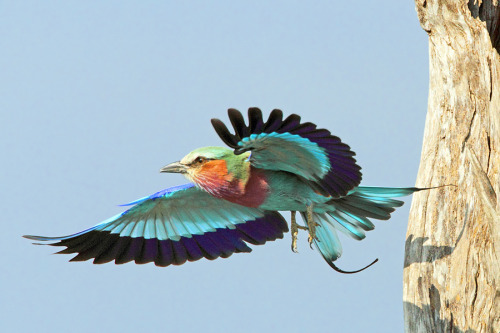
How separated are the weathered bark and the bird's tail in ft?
1.06

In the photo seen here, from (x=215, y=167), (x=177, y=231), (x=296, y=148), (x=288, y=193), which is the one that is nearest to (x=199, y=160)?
(x=215, y=167)

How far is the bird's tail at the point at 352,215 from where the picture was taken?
522 cm

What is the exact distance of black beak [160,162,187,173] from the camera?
506cm

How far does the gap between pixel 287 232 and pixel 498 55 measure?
2156 mm

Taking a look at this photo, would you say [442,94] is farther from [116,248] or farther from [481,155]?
[116,248]

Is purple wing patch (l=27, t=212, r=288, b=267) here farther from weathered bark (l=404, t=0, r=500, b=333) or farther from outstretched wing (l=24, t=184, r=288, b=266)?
weathered bark (l=404, t=0, r=500, b=333)

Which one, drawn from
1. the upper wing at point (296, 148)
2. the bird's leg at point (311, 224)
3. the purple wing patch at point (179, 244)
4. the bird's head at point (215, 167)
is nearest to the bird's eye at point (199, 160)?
the bird's head at point (215, 167)

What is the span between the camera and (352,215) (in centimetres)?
546

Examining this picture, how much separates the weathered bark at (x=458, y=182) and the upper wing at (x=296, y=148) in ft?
2.25

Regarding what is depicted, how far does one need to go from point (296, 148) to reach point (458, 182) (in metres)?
1.19

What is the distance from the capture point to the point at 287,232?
5.69 m

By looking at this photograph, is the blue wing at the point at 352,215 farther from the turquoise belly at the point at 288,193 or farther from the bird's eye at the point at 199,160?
the bird's eye at the point at 199,160

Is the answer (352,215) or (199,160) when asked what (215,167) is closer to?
(199,160)

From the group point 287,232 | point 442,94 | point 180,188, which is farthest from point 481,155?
point 180,188
